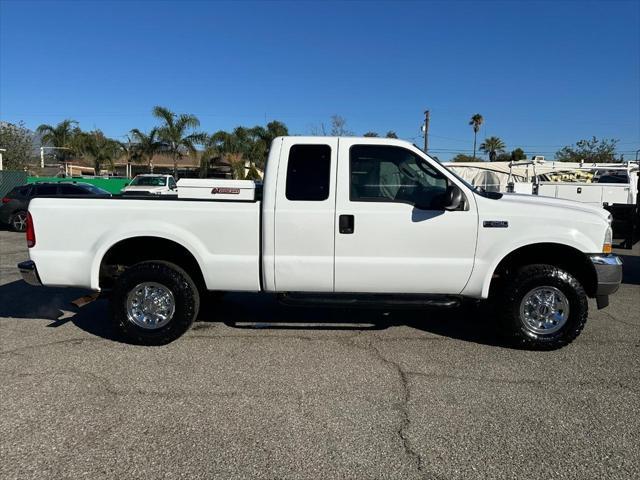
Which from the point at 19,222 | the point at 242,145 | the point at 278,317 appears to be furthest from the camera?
the point at 242,145

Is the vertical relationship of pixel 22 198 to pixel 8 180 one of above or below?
below

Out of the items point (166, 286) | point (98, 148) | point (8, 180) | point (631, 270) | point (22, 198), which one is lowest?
point (631, 270)

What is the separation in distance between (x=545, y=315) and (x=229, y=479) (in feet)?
11.6

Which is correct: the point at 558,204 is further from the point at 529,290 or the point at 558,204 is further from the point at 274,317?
the point at 274,317

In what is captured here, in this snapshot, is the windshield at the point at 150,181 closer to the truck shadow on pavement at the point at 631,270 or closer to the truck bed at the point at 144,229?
the truck shadow on pavement at the point at 631,270

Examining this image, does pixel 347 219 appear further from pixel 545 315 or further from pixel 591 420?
pixel 591 420

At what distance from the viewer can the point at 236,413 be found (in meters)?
3.66

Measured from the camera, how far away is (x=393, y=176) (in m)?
4.96

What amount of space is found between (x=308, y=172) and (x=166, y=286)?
180 centimetres

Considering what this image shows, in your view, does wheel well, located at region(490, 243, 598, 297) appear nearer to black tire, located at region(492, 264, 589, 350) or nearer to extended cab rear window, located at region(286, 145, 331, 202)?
black tire, located at region(492, 264, 589, 350)

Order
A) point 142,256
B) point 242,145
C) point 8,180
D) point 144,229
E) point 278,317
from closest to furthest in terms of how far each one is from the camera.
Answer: point 144,229
point 142,256
point 278,317
point 8,180
point 242,145

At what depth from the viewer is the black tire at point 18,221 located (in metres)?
15.7

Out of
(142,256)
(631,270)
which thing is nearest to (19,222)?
(142,256)

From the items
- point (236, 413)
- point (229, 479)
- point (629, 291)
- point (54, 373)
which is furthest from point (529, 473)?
point (629, 291)
